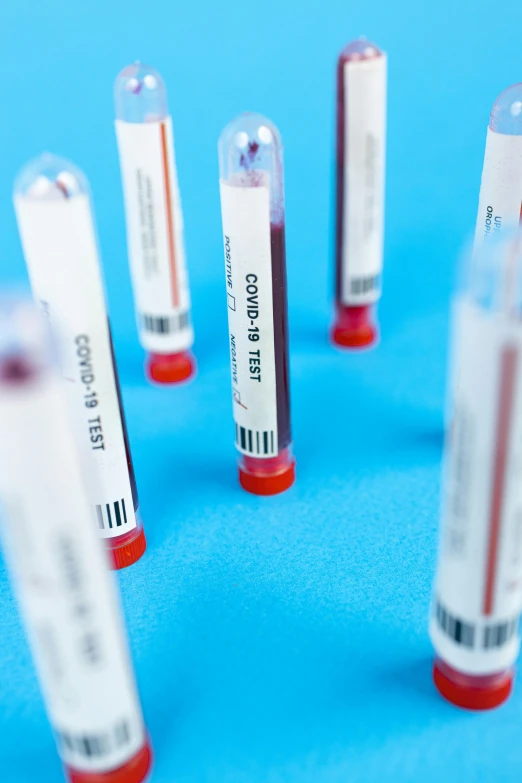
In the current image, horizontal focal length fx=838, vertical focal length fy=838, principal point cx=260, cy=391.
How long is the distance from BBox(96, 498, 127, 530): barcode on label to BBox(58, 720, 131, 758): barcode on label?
14.6 inches

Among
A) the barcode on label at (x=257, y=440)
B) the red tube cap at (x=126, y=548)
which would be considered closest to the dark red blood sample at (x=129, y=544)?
the red tube cap at (x=126, y=548)

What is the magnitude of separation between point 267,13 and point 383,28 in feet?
1.00

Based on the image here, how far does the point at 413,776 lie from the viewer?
3.21ft

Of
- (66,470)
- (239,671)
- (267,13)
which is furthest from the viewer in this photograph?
(267,13)

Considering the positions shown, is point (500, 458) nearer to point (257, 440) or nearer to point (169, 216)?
point (257, 440)

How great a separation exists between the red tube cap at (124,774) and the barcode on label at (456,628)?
1.25ft

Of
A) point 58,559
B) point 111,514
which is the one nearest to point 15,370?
point 58,559

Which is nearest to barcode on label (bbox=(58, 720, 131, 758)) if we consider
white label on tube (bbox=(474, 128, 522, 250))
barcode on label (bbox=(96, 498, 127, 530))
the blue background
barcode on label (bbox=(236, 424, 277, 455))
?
the blue background

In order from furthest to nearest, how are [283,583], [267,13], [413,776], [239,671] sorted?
1. [267,13]
2. [283,583]
3. [239,671]
4. [413,776]

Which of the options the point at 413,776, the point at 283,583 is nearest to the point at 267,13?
the point at 283,583

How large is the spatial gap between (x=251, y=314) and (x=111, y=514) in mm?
372

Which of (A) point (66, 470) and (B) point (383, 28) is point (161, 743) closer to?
(A) point (66, 470)

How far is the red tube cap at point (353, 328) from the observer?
6.34ft

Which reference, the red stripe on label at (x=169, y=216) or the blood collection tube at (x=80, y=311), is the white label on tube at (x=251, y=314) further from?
the red stripe on label at (x=169, y=216)
